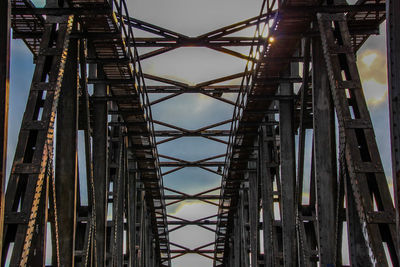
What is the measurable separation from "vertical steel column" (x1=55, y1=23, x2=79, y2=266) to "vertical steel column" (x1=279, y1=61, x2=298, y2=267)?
666cm

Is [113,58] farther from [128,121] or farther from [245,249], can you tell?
[245,249]

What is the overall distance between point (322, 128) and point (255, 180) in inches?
512

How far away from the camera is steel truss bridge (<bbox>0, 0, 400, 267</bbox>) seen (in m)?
11.8

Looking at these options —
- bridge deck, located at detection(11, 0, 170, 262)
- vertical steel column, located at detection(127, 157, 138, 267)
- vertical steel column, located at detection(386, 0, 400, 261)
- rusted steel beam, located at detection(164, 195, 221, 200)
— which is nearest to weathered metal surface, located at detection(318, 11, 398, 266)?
vertical steel column, located at detection(386, 0, 400, 261)

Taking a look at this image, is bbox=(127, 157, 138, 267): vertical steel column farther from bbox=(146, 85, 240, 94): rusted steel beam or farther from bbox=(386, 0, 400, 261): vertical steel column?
bbox=(386, 0, 400, 261): vertical steel column

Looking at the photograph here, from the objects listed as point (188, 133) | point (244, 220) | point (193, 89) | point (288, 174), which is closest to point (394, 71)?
point (288, 174)

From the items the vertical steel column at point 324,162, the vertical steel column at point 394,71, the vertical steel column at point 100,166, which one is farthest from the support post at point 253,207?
the vertical steel column at point 394,71

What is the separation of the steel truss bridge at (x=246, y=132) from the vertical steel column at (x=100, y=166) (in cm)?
3

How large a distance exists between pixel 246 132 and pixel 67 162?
949cm

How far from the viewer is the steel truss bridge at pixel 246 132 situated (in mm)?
11750

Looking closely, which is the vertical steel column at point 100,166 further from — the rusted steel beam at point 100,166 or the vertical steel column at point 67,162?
the vertical steel column at point 67,162

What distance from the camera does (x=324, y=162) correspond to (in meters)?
15.3

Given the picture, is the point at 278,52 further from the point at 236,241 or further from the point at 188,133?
the point at 236,241

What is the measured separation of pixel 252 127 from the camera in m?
23.8
